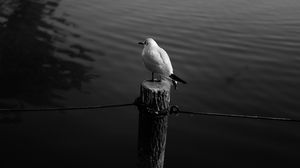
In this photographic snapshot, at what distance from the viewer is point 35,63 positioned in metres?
13.4

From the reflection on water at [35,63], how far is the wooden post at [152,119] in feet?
20.7

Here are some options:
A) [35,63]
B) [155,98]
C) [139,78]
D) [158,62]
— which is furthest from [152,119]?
[35,63]

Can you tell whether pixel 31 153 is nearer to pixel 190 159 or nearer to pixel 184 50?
pixel 190 159

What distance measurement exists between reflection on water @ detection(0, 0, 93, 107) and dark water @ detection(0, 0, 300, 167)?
4 cm

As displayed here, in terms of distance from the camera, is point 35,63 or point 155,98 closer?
point 155,98

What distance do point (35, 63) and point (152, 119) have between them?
9.86 meters

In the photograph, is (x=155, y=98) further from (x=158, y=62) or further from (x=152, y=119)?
(x=158, y=62)

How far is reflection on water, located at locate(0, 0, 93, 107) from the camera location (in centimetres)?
1113

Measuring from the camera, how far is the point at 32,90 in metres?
11.4

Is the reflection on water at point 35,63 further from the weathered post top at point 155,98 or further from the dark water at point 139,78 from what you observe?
the weathered post top at point 155,98

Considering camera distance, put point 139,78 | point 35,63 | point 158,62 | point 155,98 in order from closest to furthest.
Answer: point 155,98, point 158,62, point 139,78, point 35,63

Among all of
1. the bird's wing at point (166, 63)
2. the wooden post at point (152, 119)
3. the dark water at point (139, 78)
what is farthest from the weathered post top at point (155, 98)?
the dark water at point (139, 78)

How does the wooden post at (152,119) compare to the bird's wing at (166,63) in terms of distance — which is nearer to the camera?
the wooden post at (152,119)

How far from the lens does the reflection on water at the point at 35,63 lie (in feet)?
36.5
